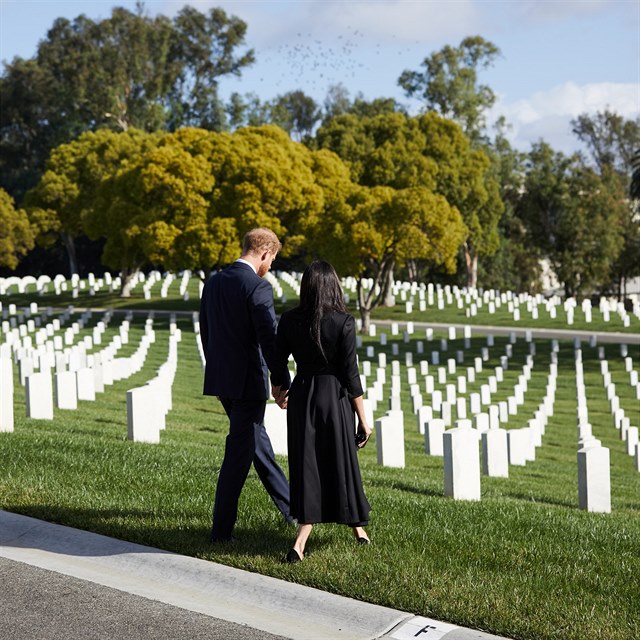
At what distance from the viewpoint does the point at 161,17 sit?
72.1 meters

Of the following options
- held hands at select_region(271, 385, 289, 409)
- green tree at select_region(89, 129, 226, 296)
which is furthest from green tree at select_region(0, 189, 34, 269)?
held hands at select_region(271, 385, 289, 409)

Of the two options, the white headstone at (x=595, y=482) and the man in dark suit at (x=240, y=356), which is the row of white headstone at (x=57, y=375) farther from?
the white headstone at (x=595, y=482)

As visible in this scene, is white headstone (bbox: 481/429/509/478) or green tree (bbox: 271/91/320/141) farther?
green tree (bbox: 271/91/320/141)

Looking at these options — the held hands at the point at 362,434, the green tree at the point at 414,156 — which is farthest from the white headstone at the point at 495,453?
the green tree at the point at 414,156

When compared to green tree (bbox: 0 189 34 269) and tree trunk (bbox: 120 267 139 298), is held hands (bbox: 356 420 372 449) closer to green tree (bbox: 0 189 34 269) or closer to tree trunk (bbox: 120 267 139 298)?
tree trunk (bbox: 120 267 139 298)

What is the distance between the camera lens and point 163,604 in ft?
18.9

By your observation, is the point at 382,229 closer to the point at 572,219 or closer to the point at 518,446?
the point at 518,446

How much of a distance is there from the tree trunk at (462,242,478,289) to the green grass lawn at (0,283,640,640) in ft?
157

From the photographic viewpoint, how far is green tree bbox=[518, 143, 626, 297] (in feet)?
203

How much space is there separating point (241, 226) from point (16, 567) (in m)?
36.4

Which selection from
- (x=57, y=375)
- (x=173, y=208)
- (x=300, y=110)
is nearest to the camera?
(x=57, y=375)

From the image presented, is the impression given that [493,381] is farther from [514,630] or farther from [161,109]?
[161,109]

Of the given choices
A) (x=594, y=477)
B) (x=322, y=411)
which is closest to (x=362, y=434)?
(x=322, y=411)

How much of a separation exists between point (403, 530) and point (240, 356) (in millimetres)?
1564
